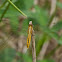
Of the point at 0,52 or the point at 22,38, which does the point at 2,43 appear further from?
the point at 22,38

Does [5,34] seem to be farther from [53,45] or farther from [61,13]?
[61,13]

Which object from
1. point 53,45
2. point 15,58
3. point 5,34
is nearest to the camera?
point 15,58

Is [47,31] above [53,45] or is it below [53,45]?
above

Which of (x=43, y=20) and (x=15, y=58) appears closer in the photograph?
(x=43, y=20)

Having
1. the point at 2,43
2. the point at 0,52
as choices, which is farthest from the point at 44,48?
the point at 2,43

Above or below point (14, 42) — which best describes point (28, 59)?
above

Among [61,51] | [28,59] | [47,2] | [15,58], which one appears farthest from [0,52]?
[47,2]

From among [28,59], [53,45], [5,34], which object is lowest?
[53,45]

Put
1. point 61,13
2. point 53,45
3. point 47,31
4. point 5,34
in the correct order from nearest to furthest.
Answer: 1. point 47,31
2. point 5,34
3. point 53,45
4. point 61,13

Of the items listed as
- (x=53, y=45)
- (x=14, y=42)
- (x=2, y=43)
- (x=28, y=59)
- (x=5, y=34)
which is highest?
(x=2, y=43)
